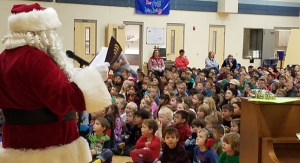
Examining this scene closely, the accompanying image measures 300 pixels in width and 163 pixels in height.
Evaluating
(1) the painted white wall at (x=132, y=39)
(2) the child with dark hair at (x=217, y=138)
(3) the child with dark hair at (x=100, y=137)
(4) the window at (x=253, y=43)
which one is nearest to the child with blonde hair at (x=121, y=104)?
(3) the child with dark hair at (x=100, y=137)

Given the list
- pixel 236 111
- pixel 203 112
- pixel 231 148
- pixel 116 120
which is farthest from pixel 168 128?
pixel 116 120

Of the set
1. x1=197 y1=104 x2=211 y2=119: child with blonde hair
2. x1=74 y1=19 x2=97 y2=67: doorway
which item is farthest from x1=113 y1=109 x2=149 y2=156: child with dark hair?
x1=74 y1=19 x2=97 y2=67: doorway

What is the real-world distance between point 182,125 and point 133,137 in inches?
34.9

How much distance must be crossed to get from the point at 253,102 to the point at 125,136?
143 inches

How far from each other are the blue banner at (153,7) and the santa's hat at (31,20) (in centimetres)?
1159

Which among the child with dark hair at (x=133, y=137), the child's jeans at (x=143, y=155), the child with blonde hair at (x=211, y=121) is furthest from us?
the child with dark hair at (x=133, y=137)

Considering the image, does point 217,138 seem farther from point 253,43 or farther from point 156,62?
point 253,43

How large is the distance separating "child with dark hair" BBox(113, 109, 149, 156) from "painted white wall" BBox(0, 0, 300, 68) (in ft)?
23.9

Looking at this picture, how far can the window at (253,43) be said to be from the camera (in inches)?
658

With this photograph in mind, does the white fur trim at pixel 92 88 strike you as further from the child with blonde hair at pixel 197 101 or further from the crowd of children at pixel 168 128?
the child with blonde hair at pixel 197 101

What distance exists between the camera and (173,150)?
474cm

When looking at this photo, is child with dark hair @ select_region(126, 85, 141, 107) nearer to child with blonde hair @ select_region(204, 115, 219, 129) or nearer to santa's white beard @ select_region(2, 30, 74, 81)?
child with blonde hair @ select_region(204, 115, 219, 129)

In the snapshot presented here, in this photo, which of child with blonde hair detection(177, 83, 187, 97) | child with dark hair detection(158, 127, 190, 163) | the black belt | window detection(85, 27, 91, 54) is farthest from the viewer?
window detection(85, 27, 91, 54)

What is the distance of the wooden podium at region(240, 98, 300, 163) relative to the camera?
278 centimetres
